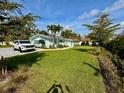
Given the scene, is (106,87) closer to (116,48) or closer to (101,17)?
(116,48)

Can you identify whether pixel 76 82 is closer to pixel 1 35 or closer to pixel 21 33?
pixel 21 33

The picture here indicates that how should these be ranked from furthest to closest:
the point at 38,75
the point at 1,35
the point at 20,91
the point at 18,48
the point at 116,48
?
the point at 18,48 → the point at 116,48 → the point at 38,75 → the point at 1,35 → the point at 20,91

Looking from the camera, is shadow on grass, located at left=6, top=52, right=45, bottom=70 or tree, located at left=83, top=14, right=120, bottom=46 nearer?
shadow on grass, located at left=6, top=52, right=45, bottom=70

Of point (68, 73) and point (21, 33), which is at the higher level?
point (21, 33)

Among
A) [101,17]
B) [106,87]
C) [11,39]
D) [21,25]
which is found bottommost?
[106,87]

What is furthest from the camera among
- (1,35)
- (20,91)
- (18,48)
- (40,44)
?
(40,44)

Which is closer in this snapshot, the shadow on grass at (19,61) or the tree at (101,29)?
the shadow on grass at (19,61)

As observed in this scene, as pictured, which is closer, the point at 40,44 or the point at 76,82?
the point at 76,82

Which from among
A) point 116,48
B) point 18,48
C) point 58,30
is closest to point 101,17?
point 116,48

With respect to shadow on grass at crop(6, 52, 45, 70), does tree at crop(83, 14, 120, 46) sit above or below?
above

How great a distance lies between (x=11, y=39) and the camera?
12.0 m

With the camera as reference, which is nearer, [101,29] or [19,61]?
[19,61]

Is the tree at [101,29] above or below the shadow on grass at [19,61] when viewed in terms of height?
above

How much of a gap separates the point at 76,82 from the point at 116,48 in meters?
17.6
